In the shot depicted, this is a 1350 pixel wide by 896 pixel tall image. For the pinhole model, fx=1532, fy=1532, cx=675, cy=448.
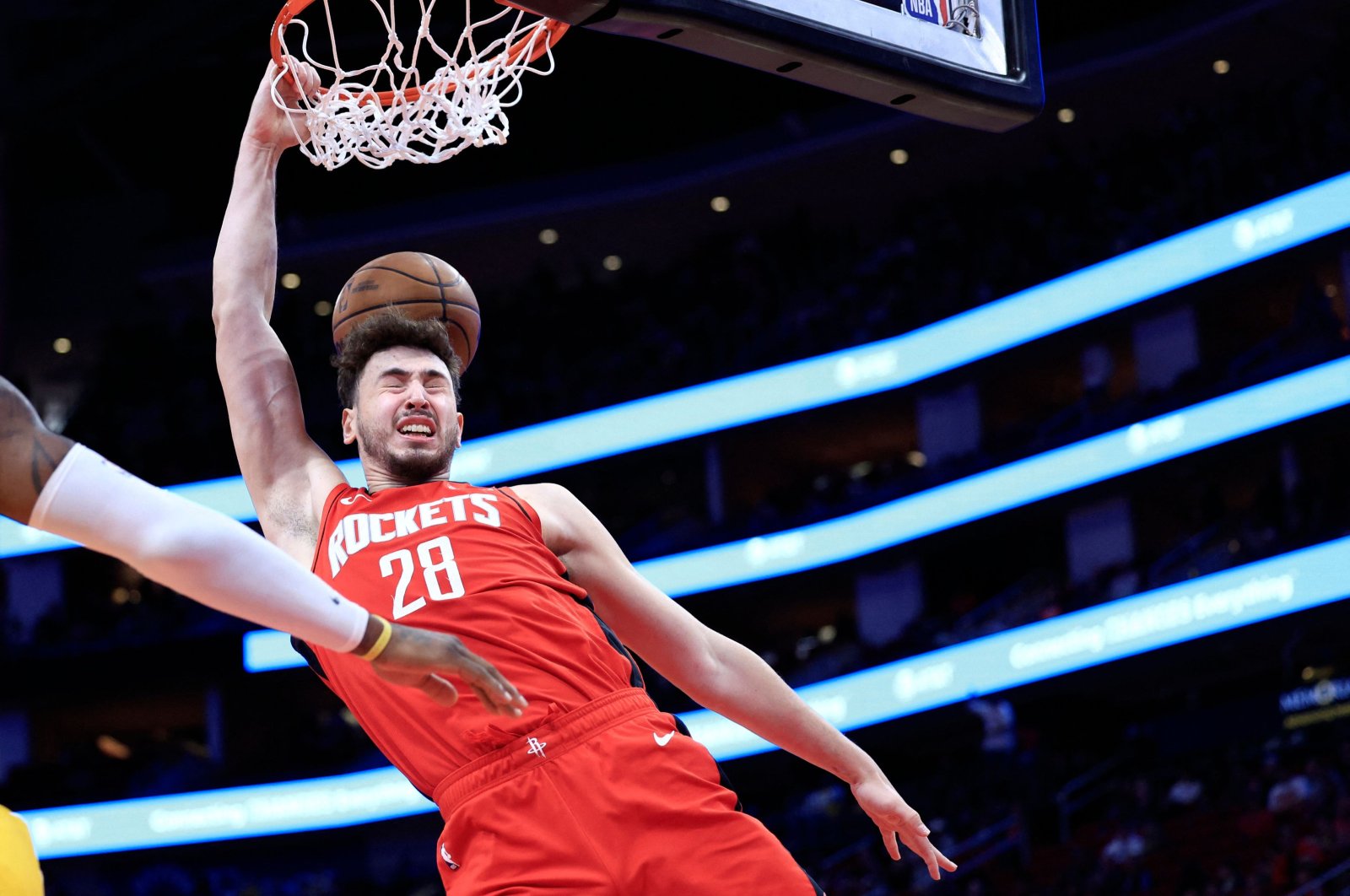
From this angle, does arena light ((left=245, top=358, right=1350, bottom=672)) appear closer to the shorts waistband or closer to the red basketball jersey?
the red basketball jersey

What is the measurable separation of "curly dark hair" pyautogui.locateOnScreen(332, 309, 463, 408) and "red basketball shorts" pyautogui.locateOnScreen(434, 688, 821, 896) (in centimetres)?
91

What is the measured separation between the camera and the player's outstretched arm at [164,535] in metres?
2.38

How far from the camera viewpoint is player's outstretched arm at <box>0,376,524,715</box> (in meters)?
2.38

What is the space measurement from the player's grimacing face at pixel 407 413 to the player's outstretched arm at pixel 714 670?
0.24 meters

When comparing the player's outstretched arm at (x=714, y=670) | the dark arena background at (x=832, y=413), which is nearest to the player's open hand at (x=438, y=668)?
the player's outstretched arm at (x=714, y=670)

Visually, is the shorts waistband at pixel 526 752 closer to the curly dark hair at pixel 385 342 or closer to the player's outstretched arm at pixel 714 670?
the player's outstretched arm at pixel 714 670

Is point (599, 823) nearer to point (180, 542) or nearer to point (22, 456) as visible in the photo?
point (180, 542)

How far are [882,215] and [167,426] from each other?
40.8ft

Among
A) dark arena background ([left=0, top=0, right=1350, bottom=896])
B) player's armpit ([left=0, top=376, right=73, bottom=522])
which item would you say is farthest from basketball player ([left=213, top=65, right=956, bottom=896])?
dark arena background ([left=0, top=0, right=1350, bottom=896])

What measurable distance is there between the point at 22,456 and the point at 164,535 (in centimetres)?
25

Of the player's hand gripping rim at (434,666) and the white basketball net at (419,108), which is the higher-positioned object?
the white basketball net at (419,108)

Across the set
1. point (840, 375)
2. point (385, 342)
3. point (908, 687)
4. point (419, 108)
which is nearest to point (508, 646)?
point (385, 342)

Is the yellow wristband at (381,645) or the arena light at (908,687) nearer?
the yellow wristband at (381,645)

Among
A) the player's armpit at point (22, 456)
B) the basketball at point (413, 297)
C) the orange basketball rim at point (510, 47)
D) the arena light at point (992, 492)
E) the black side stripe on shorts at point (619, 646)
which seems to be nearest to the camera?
the player's armpit at point (22, 456)
